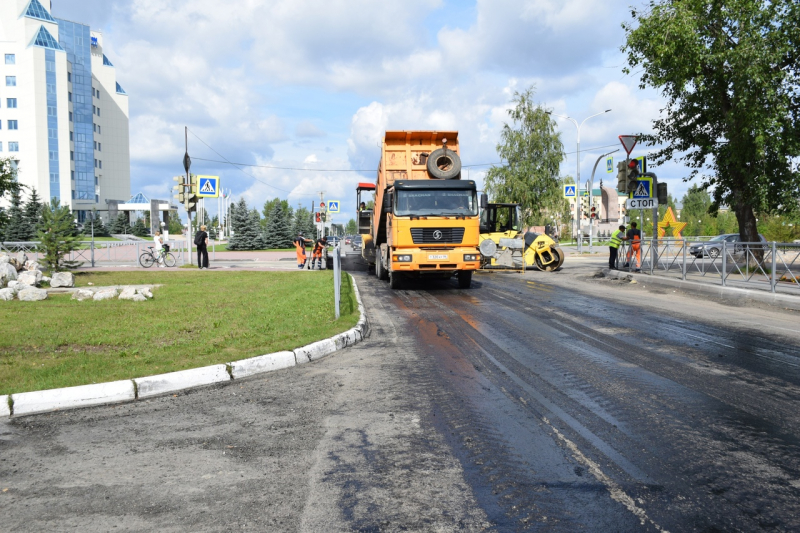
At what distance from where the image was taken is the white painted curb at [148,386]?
533 cm

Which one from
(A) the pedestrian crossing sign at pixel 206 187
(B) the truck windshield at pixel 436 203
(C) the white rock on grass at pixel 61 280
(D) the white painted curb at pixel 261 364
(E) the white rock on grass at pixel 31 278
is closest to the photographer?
(D) the white painted curb at pixel 261 364

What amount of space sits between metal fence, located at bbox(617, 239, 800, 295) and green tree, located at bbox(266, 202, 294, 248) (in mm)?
42410

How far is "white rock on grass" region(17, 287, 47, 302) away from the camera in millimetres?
12812

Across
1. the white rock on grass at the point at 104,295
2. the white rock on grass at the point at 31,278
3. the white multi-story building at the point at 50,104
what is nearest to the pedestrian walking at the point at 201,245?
the white rock on grass at the point at 31,278

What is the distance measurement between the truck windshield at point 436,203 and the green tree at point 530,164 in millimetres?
28549

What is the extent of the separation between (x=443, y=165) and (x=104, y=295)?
9571 mm

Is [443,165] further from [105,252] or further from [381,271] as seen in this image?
[105,252]

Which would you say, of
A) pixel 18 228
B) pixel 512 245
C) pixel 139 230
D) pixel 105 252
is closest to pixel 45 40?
pixel 139 230

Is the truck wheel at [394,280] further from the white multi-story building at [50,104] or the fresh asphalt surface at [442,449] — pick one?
the white multi-story building at [50,104]

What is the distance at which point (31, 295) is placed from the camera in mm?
12875

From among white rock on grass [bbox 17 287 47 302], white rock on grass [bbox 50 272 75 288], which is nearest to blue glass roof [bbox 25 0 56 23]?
white rock on grass [bbox 50 272 75 288]

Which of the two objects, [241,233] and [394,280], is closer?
[394,280]

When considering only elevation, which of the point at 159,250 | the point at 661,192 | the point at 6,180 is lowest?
the point at 159,250

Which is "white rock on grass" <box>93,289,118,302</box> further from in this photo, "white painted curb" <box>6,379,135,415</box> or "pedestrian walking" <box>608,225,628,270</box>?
"pedestrian walking" <box>608,225,628,270</box>
